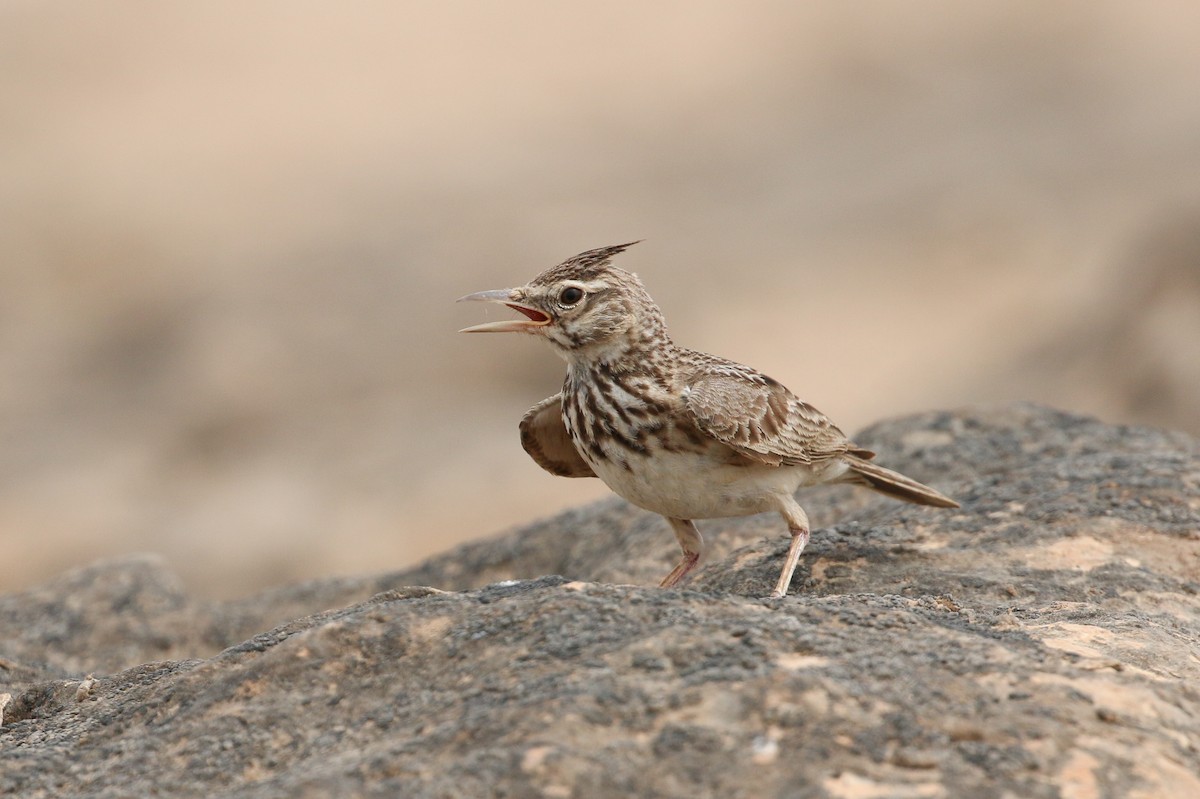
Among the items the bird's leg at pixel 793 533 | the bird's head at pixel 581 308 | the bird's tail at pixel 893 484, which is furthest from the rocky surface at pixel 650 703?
the bird's head at pixel 581 308

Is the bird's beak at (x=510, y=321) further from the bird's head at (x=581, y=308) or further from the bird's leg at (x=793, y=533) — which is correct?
the bird's leg at (x=793, y=533)

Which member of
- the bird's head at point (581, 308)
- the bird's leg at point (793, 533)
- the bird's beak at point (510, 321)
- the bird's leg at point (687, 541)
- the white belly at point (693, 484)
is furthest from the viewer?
the bird's leg at point (687, 541)

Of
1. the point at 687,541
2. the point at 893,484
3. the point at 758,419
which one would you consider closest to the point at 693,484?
the point at 758,419

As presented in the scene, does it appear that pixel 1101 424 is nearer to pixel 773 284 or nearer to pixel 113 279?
pixel 773 284

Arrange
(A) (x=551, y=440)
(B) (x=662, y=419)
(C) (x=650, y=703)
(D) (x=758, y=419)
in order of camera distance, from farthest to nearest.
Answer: (A) (x=551, y=440), (D) (x=758, y=419), (B) (x=662, y=419), (C) (x=650, y=703)

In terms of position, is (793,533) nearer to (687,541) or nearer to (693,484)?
(693,484)

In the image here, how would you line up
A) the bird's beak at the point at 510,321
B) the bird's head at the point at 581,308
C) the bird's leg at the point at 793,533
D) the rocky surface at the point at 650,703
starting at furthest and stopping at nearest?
the bird's head at the point at 581,308
the bird's beak at the point at 510,321
the bird's leg at the point at 793,533
the rocky surface at the point at 650,703

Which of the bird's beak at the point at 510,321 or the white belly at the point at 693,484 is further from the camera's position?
the bird's beak at the point at 510,321
